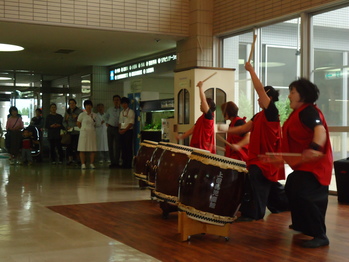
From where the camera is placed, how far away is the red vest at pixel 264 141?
17.4ft

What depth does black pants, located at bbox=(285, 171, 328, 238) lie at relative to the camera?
442cm

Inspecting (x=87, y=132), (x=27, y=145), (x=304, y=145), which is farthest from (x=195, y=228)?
(x=27, y=145)

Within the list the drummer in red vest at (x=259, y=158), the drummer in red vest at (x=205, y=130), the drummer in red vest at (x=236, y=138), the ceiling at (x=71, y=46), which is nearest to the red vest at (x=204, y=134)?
the drummer in red vest at (x=205, y=130)

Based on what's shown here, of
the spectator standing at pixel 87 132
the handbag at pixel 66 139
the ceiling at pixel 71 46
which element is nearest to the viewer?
the ceiling at pixel 71 46

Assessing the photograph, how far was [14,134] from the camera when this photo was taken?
44.1ft

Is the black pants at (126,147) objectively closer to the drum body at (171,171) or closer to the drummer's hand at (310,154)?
the drum body at (171,171)

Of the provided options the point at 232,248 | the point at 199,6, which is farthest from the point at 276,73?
the point at 232,248

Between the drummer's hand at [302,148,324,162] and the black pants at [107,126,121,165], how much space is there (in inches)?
344

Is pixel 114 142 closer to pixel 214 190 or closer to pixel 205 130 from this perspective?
pixel 205 130

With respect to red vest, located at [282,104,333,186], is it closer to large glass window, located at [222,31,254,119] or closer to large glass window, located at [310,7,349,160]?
large glass window, located at [310,7,349,160]

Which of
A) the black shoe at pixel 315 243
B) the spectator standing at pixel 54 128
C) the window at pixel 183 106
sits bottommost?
the black shoe at pixel 315 243

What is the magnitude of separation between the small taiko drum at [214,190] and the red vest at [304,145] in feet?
1.51

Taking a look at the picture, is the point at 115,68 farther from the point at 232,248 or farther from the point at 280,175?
the point at 232,248

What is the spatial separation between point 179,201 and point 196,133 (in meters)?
2.10
